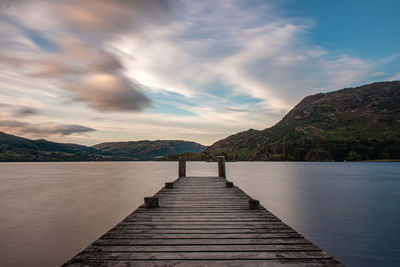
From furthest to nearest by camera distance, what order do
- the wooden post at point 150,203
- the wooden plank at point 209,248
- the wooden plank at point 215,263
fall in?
the wooden post at point 150,203
the wooden plank at point 209,248
the wooden plank at point 215,263

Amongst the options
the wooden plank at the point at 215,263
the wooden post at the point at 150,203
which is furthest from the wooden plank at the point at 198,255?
the wooden post at the point at 150,203

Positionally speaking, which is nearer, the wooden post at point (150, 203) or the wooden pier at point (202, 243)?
the wooden pier at point (202, 243)

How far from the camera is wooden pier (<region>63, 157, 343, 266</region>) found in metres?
4.30

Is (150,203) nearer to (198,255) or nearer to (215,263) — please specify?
(198,255)

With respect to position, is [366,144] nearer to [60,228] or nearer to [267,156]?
[267,156]

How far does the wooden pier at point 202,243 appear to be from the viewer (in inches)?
169

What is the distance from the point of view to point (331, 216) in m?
17.8

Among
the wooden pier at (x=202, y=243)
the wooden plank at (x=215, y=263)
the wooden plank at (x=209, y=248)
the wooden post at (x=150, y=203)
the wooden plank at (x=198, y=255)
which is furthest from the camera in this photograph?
the wooden post at (x=150, y=203)

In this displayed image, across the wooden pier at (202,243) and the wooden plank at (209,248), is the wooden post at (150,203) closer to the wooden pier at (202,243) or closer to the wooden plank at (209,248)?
the wooden pier at (202,243)

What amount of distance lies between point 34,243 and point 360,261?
14.9 meters

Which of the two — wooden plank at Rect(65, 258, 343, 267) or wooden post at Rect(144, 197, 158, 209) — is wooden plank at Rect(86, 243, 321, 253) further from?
wooden post at Rect(144, 197, 158, 209)

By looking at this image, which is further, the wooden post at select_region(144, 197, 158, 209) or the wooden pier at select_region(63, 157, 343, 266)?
the wooden post at select_region(144, 197, 158, 209)

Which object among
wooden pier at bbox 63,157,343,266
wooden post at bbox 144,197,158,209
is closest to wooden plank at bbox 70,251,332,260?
wooden pier at bbox 63,157,343,266

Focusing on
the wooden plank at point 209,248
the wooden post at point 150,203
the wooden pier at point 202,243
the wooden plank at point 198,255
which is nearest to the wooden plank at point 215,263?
the wooden pier at point 202,243
